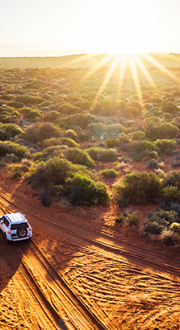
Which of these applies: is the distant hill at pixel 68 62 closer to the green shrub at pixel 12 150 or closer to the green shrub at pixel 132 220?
the green shrub at pixel 12 150

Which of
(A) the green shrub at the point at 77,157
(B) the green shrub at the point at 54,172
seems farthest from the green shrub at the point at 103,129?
(B) the green shrub at the point at 54,172

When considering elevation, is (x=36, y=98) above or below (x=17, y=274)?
above

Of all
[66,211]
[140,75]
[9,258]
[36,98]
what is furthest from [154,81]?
[9,258]

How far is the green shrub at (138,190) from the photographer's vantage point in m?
13.6

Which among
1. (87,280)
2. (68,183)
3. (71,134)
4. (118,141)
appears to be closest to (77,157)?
(68,183)

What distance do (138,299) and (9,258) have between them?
5.03 meters

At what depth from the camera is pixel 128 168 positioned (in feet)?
62.5

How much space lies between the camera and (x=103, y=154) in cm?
2122

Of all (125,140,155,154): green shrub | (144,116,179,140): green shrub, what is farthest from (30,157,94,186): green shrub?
(144,116,179,140): green shrub

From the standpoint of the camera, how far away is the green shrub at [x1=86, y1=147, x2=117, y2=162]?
69.1 feet

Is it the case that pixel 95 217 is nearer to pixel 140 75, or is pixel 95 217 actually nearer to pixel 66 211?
pixel 66 211

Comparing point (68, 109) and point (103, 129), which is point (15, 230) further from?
Answer: point (68, 109)

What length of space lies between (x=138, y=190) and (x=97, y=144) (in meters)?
11.7

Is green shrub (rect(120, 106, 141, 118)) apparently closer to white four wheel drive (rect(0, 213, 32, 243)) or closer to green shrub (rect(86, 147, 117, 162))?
green shrub (rect(86, 147, 117, 162))
